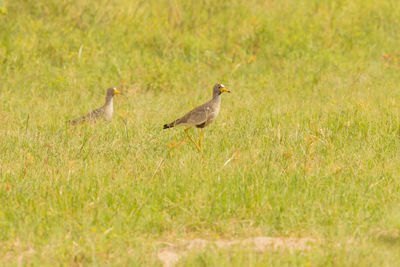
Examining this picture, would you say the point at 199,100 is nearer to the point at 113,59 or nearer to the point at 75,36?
the point at 113,59

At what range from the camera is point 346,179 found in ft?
20.3

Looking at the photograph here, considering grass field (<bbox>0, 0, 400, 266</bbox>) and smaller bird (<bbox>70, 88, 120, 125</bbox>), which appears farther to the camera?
smaller bird (<bbox>70, 88, 120, 125</bbox>)

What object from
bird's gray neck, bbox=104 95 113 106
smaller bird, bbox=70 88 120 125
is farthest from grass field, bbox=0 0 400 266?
bird's gray neck, bbox=104 95 113 106

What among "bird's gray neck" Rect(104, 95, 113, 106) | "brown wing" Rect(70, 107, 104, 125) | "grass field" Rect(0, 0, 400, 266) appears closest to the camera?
"grass field" Rect(0, 0, 400, 266)

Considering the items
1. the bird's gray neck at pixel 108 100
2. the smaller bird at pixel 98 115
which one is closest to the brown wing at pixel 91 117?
the smaller bird at pixel 98 115

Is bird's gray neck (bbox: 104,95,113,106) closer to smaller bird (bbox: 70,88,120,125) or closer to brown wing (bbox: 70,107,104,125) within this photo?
smaller bird (bbox: 70,88,120,125)

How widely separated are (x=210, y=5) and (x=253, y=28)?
191cm

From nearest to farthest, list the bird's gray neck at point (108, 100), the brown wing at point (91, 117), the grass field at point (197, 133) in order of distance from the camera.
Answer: the grass field at point (197, 133) < the brown wing at point (91, 117) < the bird's gray neck at point (108, 100)

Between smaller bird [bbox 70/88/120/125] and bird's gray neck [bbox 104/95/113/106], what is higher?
bird's gray neck [bbox 104/95/113/106]

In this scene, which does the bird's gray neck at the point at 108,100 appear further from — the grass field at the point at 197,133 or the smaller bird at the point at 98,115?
the grass field at the point at 197,133

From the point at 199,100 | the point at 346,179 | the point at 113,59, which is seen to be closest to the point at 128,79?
the point at 113,59

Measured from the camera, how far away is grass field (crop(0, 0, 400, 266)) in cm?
516

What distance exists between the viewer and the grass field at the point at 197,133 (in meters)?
5.16

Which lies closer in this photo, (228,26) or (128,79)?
(128,79)
